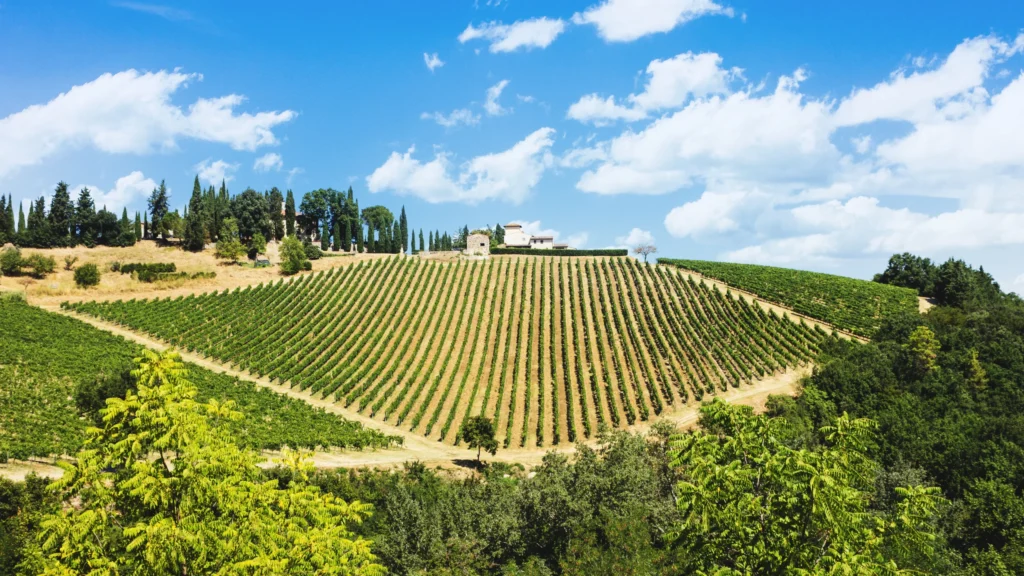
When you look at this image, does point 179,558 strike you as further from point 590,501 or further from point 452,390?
point 452,390

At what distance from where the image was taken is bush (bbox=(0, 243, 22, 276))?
242 ft

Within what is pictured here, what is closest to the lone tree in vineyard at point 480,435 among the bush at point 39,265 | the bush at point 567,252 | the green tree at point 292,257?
the green tree at point 292,257

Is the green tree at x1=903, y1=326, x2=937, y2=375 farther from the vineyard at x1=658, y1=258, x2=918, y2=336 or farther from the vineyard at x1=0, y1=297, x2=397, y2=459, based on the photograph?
the vineyard at x1=0, y1=297, x2=397, y2=459

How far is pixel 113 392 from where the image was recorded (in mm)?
34375

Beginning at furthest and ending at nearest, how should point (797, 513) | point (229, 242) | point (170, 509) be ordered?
point (229, 242) → point (797, 513) → point (170, 509)

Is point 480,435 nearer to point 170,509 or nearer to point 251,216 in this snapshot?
point 170,509

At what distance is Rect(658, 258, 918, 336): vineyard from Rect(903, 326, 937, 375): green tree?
45.4 feet

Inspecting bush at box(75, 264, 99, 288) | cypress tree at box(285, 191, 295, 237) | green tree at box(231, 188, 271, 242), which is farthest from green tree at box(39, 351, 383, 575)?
cypress tree at box(285, 191, 295, 237)

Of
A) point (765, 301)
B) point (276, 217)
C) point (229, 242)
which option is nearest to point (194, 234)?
point (229, 242)

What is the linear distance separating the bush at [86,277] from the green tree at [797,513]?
88.4 m

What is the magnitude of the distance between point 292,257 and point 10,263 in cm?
3440

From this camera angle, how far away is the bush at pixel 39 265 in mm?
76500

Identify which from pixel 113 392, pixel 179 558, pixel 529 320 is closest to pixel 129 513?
pixel 179 558

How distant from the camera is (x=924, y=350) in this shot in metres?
53.0
